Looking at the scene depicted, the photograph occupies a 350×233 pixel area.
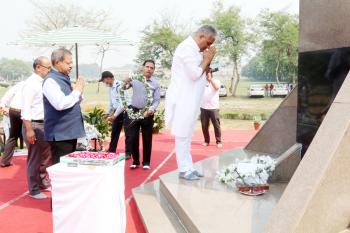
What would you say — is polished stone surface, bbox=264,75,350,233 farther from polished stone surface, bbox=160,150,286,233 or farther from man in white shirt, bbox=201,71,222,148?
man in white shirt, bbox=201,71,222,148

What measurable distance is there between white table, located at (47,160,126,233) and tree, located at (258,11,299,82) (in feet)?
113

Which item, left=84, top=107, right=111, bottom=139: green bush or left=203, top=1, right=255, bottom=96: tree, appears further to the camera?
left=203, top=1, right=255, bottom=96: tree

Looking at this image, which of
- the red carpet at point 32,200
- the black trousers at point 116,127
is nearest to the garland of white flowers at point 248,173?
the red carpet at point 32,200

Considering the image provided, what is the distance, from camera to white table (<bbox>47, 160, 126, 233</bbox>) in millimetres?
3238

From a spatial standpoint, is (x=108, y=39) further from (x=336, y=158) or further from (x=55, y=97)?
(x=336, y=158)

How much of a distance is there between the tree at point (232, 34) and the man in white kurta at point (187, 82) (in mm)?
32025

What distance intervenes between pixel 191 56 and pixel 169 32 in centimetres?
3267

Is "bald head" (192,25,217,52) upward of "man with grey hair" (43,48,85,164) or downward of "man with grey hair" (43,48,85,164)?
upward

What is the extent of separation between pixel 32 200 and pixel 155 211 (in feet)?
5.99

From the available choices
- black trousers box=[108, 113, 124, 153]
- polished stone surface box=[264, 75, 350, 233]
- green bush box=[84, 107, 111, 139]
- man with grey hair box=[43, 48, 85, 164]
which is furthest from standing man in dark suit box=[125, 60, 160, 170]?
polished stone surface box=[264, 75, 350, 233]

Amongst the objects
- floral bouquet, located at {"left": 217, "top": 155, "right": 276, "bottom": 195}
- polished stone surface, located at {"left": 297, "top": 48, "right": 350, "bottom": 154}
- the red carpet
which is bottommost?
the red carpet

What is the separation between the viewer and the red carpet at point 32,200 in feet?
13.5

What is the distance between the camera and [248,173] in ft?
13.3

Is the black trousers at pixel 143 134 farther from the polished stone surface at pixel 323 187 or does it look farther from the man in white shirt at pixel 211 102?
the polished stone surface at pixel 323 187
